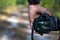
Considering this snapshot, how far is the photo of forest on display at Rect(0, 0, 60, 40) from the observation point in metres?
1.35

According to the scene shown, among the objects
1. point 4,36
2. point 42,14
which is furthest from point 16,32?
point 42,14

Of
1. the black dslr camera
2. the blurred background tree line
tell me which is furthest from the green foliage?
the black dslr camera

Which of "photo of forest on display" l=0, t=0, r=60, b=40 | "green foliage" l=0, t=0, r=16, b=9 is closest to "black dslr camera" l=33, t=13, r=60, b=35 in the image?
"photo of forest on display" l=0, t=0, r=60, b=40

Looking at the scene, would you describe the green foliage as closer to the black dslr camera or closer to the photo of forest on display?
the photo of forest on display

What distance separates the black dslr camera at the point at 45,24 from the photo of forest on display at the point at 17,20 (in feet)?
0.09

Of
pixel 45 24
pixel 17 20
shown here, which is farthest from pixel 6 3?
pixel 45 24

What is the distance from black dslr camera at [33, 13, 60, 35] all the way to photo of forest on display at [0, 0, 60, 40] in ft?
0.09

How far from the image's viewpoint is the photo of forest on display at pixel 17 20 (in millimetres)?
1351

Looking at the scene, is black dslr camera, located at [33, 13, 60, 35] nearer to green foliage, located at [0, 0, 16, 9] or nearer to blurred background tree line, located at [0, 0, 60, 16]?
blurred background tree line, located at [0, 0, 60, 16]

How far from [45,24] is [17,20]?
0.16 m

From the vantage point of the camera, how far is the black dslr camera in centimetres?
133

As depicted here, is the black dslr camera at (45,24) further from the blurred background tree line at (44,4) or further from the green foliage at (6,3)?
the green foliage at (6,3)

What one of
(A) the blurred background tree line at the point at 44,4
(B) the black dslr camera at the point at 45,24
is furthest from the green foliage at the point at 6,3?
(B) the black dslr camera at the point at 45,24

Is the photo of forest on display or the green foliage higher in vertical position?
the green foliage
